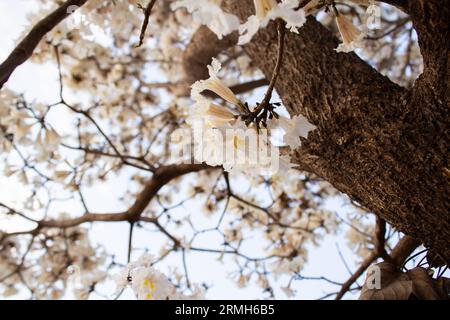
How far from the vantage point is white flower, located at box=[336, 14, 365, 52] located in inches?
36.1

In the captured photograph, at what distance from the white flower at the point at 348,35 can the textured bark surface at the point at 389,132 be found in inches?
4.6

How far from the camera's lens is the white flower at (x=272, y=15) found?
0.64 m

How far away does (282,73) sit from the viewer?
121cm

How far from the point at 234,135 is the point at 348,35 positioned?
384 mm

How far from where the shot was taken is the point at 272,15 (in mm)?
634

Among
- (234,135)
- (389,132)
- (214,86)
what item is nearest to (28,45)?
(214,86)

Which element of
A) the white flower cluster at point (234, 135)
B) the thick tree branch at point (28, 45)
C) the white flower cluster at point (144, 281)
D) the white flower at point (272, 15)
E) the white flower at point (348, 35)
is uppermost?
the thick tree branch at point (28, 45)

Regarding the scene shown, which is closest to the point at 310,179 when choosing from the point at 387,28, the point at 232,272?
the point at 232,272

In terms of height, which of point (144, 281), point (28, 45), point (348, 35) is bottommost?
point (144, 281)

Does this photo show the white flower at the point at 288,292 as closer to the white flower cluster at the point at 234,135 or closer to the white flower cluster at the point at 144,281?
the white flower cluster at the point at 144,281

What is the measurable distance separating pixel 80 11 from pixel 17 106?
1071 millimetres

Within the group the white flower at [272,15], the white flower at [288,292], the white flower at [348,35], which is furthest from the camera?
the white flower at [288,292]

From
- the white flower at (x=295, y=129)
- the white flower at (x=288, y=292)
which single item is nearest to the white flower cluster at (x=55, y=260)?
the white flower at (x=288, y=292)

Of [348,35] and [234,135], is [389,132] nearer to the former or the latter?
[348,35]
